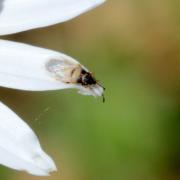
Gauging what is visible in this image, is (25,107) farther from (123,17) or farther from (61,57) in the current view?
(61,57)

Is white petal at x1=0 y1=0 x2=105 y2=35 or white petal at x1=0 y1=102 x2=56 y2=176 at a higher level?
white petal at x1=0 y1=0 x2=105 y2=35

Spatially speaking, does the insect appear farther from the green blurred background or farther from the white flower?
the green blurred background

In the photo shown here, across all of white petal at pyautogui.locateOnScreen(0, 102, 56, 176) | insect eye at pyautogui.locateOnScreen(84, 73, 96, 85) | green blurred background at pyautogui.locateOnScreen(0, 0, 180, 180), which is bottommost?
green blurred background at pyautogui.locateOnScreen(0, 0, 180, 180)

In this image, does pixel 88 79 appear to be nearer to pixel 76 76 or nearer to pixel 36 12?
pixel 76 76

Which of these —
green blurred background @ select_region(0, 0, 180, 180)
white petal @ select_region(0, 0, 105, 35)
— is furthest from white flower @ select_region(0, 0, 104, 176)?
green blurred background @ select_region(0, 0, 180, 180)

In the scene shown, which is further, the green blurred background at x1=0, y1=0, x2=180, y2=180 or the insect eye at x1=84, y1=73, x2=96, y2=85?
the green blurred background at x1=0, y1=0, x2=180, y2=180

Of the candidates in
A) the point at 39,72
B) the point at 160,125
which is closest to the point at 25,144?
the point at 39,72

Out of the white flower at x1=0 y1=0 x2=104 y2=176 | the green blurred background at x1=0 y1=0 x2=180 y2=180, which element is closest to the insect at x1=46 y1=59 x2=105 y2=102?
the white flower at x1=0 y1=0 x2=104 y2=176
